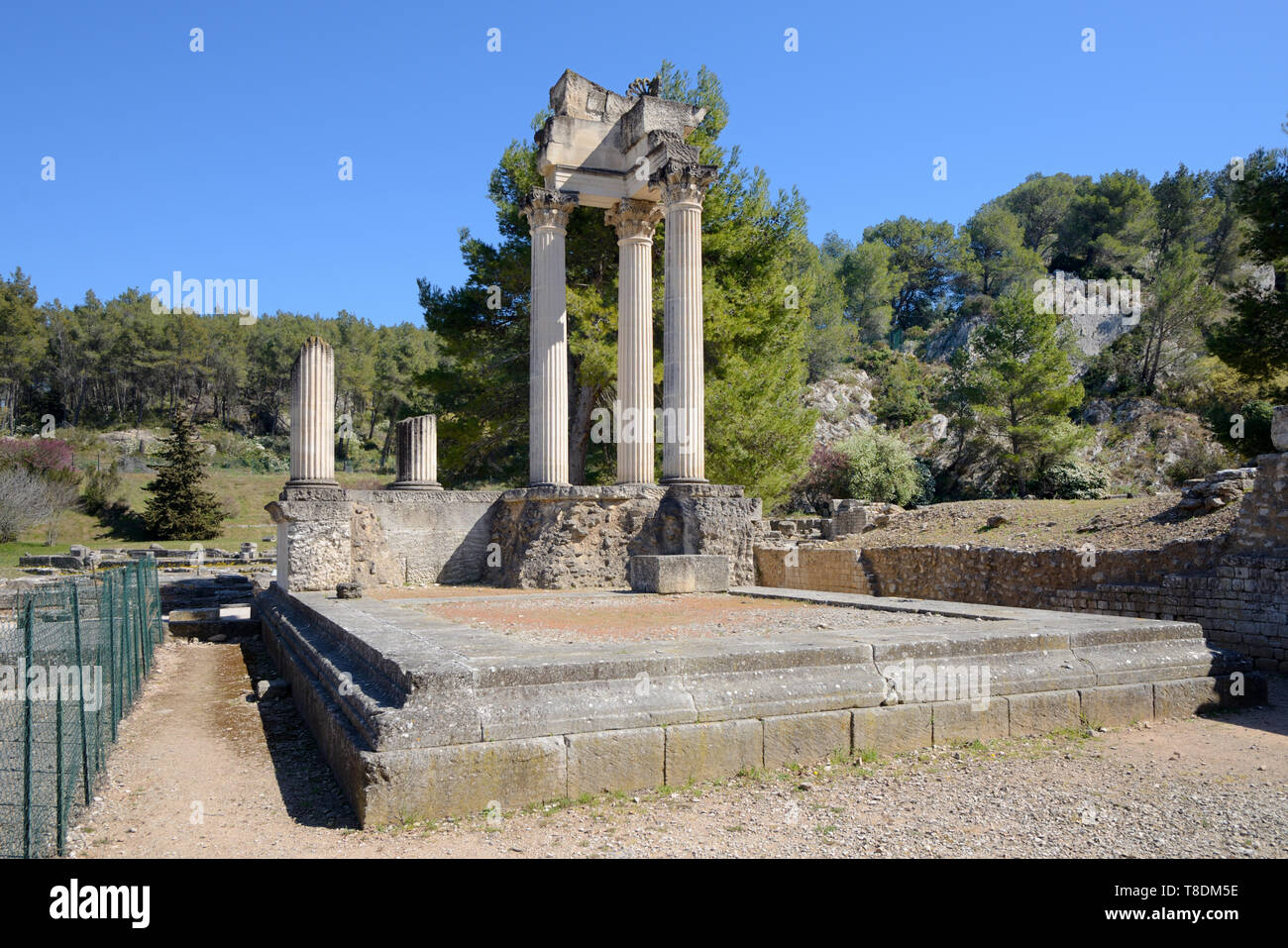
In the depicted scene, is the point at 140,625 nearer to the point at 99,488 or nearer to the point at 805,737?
the point at 805,737

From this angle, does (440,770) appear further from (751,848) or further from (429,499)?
(429,499)

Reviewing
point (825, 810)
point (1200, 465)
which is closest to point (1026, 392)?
point (1200, 465)

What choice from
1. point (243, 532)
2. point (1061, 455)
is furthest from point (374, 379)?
point (1061, 455)

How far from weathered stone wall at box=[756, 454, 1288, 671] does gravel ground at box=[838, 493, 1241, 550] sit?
90 centimetres

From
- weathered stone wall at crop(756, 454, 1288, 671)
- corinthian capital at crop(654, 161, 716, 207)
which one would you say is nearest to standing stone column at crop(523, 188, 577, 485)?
corinthian capital at crop(654, 161, 716, 207)

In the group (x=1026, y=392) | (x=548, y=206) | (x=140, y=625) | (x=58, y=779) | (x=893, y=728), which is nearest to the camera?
(x=58, y=779)

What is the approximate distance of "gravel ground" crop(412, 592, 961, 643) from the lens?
24.4 feet

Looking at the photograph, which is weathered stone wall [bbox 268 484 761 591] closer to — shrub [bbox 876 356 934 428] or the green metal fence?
the green metal fence

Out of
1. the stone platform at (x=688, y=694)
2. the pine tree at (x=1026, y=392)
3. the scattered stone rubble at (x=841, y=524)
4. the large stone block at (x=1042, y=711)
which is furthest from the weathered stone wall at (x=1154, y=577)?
the pine tree at (x=1026, y=392)

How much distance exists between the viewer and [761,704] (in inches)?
214

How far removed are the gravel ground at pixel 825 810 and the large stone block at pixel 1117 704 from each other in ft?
0.50

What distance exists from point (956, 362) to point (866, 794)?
38854 millimetres

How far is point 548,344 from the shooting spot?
48.2 feet

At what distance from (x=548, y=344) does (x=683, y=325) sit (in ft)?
7.63
